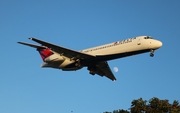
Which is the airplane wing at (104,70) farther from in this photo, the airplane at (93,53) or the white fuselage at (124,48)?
the white fuselage at (124,48)

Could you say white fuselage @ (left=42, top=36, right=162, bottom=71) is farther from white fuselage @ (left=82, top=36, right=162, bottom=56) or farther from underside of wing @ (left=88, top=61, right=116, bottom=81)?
underside of wing @ (left=88, top=61, right=116, bottom=81)

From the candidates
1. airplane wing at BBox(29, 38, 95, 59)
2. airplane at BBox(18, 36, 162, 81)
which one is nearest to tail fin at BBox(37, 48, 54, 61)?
airplane at BBox(18, 36, 162, 81)

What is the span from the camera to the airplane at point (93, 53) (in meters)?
48.9

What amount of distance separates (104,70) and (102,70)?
1.31 feet

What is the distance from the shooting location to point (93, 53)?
170ft

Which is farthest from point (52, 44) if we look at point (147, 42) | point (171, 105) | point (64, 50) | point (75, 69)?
point (171, 105)

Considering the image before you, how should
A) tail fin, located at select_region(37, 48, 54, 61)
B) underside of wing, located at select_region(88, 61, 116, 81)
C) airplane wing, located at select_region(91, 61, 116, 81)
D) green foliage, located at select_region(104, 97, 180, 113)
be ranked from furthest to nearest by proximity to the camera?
1. airplane wing, located at select_region(91, 61, 116, 81)
2. tail fin, located at select_region(37, 48, 54, 61)
3. underside of wing, located at select_region(88, 61, 116, 81)
4. green foliage, located at select_region(104, 97, 180, 113)

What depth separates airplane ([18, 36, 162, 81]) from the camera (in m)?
48.9

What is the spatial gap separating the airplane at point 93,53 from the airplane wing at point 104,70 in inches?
23.8

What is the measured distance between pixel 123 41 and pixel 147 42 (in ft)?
11.7

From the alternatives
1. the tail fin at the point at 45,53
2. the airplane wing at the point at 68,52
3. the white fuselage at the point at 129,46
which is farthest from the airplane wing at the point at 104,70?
the tail fin at the point at 45,53

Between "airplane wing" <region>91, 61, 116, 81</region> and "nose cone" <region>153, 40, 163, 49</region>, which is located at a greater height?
"airplane wing" <region>91, 61, 116, 81</region>

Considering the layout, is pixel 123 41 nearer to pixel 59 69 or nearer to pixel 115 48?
pixel 115 48

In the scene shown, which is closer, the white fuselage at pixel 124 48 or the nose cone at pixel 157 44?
the nose cone at pixel 157 44
